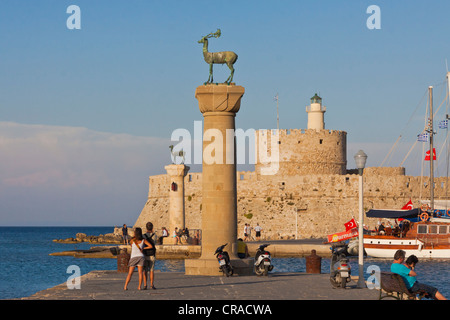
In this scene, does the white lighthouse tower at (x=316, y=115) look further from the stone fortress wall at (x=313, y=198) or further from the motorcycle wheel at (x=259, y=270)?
the motorcycle wheel at (x=259, y=270)

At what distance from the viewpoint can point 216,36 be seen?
64.1 ft

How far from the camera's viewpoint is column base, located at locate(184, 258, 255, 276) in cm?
1880

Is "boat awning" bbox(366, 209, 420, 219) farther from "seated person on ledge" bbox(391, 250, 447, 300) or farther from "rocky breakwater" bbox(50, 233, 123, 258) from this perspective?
"seated person on ledge" bbox(391, 250, 447, 300)

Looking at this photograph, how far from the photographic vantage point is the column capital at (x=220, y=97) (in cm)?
1886

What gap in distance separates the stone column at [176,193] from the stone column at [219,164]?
20402mm

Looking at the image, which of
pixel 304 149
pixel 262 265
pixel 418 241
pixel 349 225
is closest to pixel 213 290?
pixel 262 265

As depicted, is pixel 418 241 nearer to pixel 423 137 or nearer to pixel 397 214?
pixel 397 214

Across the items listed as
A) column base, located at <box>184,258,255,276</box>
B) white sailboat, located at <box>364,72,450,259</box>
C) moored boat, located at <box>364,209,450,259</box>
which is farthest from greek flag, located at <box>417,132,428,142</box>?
column base, located at <box>184,258,255,276</box>

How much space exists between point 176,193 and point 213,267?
835 inches

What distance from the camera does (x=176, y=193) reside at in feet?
131
